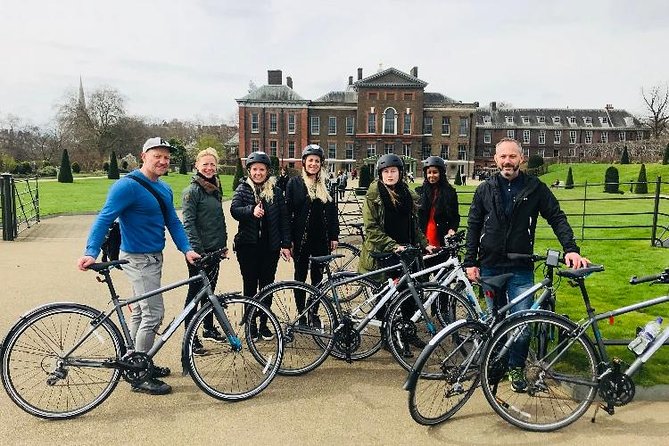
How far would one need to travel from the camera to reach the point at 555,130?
235 feet

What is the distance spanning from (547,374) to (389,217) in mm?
2075

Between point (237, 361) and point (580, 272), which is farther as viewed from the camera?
point (237, 361)

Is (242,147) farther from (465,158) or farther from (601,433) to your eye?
(601,433)

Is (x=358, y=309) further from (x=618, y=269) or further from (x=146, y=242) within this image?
(x=618, y=269)

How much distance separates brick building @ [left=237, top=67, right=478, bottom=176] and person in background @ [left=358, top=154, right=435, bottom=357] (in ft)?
193

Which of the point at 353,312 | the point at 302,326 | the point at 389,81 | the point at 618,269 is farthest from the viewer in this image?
the point at 389,81

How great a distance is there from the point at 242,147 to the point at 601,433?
63496mm

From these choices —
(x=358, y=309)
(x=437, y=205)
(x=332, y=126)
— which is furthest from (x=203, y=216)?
(x=332, y=126)

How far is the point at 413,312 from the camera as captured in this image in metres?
4.74

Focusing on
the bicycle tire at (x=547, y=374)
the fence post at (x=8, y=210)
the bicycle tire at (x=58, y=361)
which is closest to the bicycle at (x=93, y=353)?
the bicycle tire at (x=58, y=361)

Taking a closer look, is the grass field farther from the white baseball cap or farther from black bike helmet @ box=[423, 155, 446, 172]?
the white baseball cap

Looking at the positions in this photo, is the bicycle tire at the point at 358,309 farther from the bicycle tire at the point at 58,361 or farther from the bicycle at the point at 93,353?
the bicycle tire at the point at 58,361

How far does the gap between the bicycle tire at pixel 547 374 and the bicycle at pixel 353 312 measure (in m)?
0.89

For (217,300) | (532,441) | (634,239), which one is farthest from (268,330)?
(634,239)
